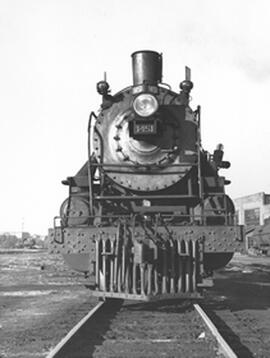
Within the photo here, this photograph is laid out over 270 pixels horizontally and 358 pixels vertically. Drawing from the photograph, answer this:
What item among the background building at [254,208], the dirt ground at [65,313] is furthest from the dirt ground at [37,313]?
the background building at [254,208]

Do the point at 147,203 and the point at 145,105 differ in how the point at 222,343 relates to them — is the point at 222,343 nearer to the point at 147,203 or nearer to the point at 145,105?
the point at 147,203

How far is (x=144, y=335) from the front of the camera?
5.30 m

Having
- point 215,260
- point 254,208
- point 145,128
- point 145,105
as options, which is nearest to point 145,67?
point 145,105

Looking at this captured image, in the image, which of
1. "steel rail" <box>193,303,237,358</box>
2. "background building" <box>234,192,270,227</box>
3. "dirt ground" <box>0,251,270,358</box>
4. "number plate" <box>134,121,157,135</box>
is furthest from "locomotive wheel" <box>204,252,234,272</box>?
"background building" <box>234,192,270,227</box>

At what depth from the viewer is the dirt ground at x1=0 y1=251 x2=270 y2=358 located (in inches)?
195

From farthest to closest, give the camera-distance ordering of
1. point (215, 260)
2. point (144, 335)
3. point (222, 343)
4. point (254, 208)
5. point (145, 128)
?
point (254, 208) < point (145, 128) < point (215, 260) < point (144, 335) < point (222, 343)

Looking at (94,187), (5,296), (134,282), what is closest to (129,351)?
(134,282)

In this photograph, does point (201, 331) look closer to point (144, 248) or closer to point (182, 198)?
point (144, 248)

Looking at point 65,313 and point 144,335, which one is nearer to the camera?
point 144,335

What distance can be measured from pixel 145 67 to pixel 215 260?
355 centimetres

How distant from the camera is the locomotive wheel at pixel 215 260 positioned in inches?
278

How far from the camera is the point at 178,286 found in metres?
6.45

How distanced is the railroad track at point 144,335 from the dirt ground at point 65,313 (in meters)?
0.23

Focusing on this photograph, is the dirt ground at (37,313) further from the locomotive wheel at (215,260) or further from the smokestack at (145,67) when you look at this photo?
the smokestack at (145,67)
